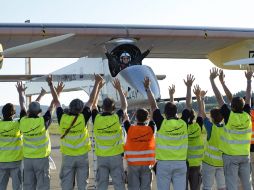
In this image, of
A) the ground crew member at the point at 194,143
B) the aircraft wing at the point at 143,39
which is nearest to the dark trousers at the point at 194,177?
the ground crew member at the point at 194,143

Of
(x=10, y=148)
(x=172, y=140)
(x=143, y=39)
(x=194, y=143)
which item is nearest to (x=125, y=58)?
(x=143, y=39)

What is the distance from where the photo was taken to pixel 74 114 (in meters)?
6.96

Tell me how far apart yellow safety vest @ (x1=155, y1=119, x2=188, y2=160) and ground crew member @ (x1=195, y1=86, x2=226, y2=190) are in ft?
2.83

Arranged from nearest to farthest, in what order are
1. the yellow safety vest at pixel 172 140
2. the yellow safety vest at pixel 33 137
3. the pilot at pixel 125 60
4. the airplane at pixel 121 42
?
the yellow safety vest at pixel 172 140 < the yellow safety vest at pixel 33 137 < the airplane at pixel 121 42 < the pilot at pixel 125 60

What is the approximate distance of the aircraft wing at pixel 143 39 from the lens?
1258 centimetres

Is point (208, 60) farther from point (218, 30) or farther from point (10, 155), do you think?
point (10, 155)

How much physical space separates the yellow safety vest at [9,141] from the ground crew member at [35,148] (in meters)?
0.24

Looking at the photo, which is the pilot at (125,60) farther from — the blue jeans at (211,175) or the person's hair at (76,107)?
the person's hair at (76,107)

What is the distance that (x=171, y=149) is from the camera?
21.3ft

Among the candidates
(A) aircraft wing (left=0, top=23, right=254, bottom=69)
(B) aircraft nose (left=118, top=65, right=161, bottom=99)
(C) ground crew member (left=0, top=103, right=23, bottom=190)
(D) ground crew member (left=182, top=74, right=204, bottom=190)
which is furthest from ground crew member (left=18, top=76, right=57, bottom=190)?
(A) aircraft wing (left=0, top=23, right=254, bottom=69)

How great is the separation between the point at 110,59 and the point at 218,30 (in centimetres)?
355

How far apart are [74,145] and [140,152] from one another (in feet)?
3.15

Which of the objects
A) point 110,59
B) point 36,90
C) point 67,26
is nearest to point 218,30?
point 110,59

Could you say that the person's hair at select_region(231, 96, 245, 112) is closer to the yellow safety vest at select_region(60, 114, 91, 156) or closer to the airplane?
the yellow safety vest at select_region(60, 114, 91, 156)
